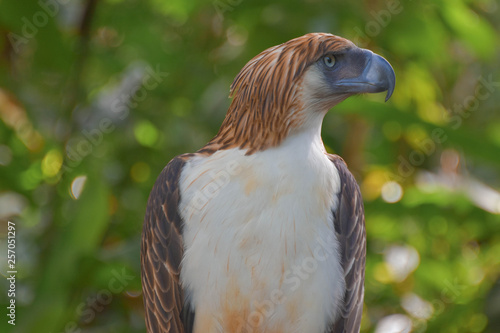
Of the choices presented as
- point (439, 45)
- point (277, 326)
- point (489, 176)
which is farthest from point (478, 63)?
point (277, 326)

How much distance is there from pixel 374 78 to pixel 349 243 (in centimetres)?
52

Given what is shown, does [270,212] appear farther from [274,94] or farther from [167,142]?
[167,142]

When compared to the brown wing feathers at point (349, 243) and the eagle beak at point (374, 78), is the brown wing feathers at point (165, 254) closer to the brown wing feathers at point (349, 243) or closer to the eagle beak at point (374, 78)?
the brown wing feathers at point (349, 243)

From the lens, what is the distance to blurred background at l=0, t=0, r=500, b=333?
2.90 metres

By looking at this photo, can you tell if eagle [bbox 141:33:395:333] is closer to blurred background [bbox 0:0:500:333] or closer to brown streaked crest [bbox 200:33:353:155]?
brown streaked crest [bbox 200:33:353:155]

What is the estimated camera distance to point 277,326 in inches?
69.7

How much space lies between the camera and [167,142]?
11.4 feet

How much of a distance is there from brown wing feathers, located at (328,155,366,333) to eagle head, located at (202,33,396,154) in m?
0.24

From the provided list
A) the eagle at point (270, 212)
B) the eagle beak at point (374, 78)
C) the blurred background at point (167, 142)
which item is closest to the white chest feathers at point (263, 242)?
the eagle at point (270, 212)

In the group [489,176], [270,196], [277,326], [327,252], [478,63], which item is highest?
[270,196]

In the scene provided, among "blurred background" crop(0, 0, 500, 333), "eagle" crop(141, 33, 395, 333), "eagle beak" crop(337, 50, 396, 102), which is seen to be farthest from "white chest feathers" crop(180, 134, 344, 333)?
"blurred background" crop(0, 0, 500, 333)

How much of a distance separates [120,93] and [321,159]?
7.27 feet

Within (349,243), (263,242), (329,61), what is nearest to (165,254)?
(263,242)

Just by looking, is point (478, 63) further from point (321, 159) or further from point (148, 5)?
point (321, 159)
